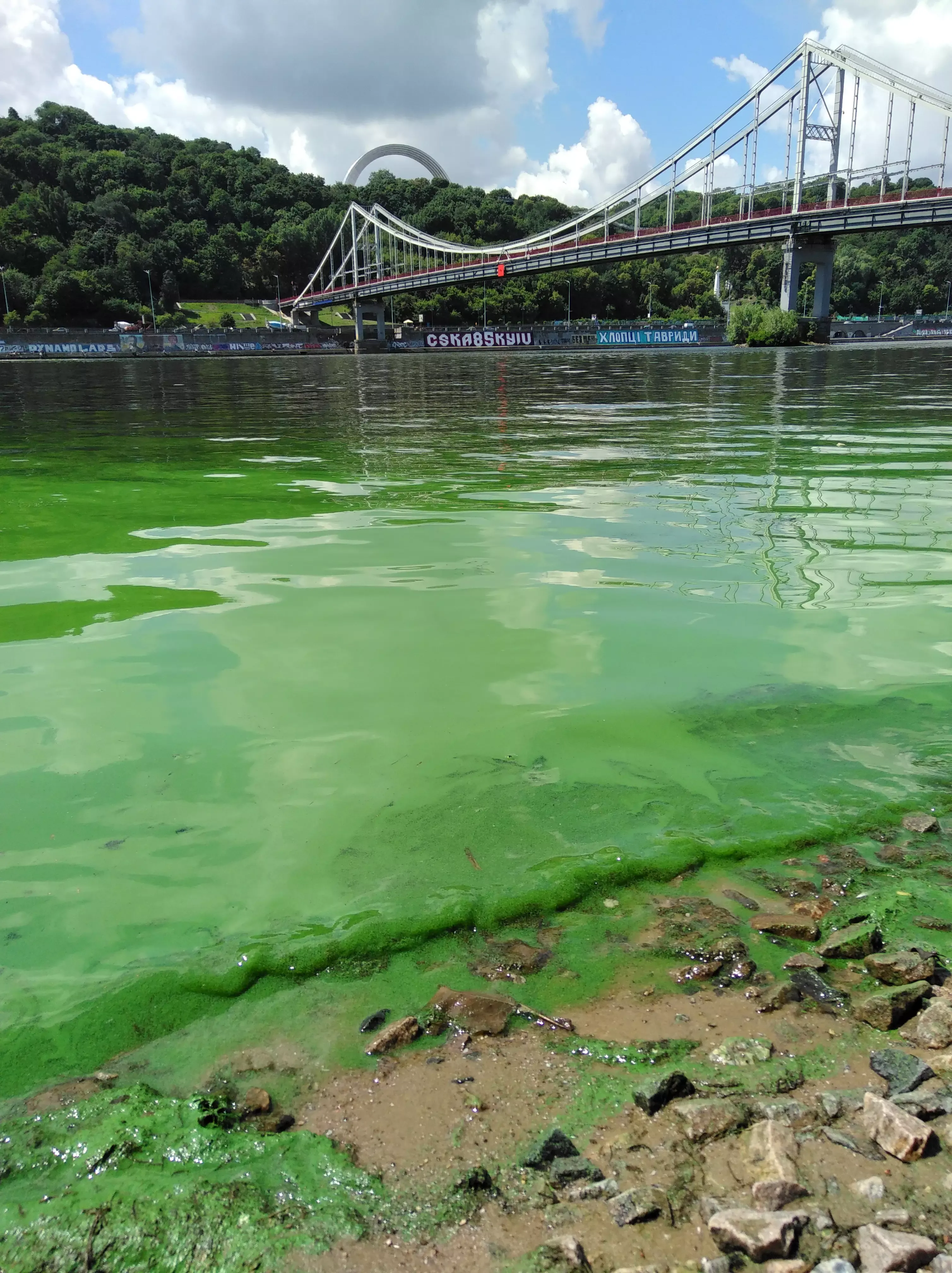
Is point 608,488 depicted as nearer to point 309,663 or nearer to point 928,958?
point 309,663

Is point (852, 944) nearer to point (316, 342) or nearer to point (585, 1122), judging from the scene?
point (585, 1122)

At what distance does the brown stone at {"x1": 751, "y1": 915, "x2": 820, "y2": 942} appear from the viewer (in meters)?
2.05

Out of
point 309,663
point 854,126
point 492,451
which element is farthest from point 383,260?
point 309,663

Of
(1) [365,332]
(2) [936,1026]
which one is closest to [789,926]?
(2) [936,1026]

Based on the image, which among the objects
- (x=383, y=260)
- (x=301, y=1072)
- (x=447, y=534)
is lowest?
(x=301, y=1072)

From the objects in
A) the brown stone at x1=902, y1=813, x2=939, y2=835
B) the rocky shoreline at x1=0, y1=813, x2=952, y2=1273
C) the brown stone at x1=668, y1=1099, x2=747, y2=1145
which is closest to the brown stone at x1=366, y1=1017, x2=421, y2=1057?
the rocky shoreline at x1=0, y1=813, x2=952, y2=1273

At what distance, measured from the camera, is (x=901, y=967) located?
6.19ft

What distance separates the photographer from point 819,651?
153 inches

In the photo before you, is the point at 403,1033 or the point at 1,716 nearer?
the point at 403,1033

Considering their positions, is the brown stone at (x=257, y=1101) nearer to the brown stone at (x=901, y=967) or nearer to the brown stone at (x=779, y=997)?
the brown stone at (x=779, y=997)

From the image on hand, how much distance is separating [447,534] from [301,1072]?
16.0 feet

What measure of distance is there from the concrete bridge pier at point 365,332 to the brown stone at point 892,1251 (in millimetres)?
87881

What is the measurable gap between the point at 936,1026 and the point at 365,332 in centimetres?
10675

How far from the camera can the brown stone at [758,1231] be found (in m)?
1.22
